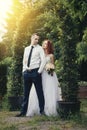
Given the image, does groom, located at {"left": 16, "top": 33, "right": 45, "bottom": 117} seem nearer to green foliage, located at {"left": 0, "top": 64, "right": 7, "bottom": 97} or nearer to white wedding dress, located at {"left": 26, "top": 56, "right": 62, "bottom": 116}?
white wedding dress, located at {"left": 26, "top": 56, "right": 62, "bottom": 116}

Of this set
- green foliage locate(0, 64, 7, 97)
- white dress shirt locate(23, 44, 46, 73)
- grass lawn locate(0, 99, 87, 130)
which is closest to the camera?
grass lawn locate(0, 99, 87, 130)

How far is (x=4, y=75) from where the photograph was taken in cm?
2041

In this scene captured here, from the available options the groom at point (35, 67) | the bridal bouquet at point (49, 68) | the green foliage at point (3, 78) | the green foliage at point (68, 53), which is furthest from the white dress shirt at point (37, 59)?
the green foliage at point (3, 78)

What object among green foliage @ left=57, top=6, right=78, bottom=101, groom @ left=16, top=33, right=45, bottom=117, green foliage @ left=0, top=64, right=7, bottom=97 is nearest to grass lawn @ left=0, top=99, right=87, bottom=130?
groom @ left=16, top=33, right=45, bottom=117

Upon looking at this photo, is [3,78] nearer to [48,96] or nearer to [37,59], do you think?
[48,96]

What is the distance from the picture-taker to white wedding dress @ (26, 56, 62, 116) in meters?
12.7

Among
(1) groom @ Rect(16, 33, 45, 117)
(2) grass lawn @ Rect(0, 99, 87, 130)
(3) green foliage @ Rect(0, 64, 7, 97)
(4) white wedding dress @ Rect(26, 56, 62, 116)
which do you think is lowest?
(2) grass lawn @ Rect(0, 99, 87, 130)

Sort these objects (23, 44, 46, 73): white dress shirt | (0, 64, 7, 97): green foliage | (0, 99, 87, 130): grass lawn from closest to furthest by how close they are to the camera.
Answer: (0, 99, 87, 130): grass lawn → (23, 44, 46, 73): white dress shirt → (0, 64, 7, 97): green foliage

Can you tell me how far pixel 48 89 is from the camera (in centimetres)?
1287

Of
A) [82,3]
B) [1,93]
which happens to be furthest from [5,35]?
[82,3]

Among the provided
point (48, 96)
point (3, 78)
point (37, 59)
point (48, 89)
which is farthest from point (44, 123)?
point (3, 78)

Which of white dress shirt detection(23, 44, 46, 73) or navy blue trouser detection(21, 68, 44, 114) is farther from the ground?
white dress shirt detection(23, 44, 46, 73)

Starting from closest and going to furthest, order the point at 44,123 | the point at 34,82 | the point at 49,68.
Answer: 1. the point at 44,123
2. the point at 34,82
3. the point at 49,68

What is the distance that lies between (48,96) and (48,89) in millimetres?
206
